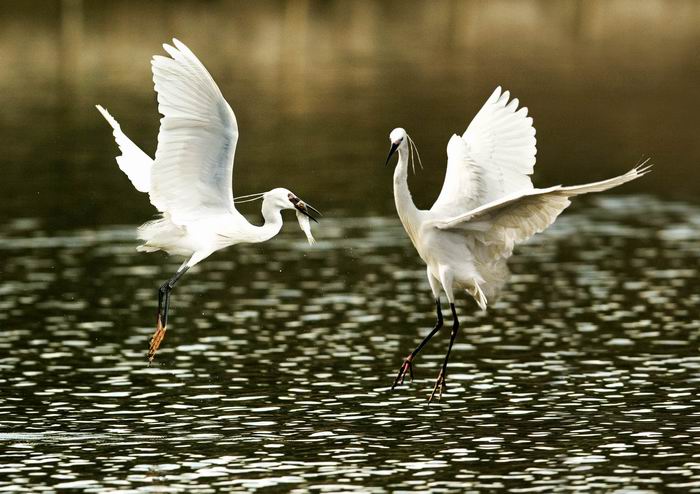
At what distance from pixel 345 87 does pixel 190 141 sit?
43.0 metres

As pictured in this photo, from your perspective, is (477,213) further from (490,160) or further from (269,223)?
(269,223)

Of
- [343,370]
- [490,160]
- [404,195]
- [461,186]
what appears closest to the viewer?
[404,195]

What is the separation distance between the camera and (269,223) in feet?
57.0

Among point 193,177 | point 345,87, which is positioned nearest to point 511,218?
point 193,177

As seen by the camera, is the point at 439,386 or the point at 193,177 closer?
the point at 193,177

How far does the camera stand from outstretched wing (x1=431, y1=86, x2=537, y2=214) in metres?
17.9

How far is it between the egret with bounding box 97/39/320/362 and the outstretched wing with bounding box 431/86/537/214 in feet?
5.31

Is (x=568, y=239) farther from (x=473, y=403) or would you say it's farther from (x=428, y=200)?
(x=473, y=403)

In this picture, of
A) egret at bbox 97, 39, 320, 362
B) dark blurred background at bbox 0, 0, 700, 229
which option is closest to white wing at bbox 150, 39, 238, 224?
egret at bbox 97, 39, 320, 362

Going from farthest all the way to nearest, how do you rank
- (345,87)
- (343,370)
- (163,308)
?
(345,87) < (343,370) < (163,308)

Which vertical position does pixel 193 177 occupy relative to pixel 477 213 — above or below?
above

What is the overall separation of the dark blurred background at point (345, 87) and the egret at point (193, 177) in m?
15.2

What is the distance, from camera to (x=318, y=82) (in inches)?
2410

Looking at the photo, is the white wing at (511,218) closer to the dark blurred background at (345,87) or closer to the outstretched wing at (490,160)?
the outstretched wing at (490,160)
